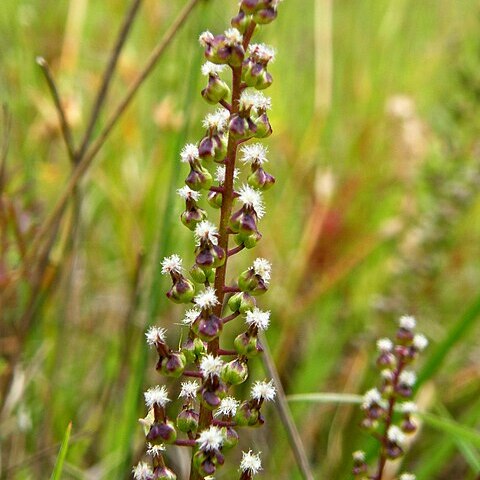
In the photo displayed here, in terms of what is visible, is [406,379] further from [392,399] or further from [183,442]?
[183,442]

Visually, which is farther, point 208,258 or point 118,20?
point 118,20

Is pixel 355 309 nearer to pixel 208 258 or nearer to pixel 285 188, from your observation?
pixel 285 188

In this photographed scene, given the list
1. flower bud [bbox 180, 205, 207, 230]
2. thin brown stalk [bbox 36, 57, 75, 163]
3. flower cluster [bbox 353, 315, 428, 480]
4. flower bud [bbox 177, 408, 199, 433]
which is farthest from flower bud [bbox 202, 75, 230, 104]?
thin brown stalk [bbox 36, 57, 75, 163]

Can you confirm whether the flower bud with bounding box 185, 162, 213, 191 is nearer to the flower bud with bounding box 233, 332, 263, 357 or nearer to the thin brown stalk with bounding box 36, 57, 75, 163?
the flower bud with bounding box 233, 332, 263, 357

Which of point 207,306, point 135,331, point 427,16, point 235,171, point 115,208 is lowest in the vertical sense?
point 135,331

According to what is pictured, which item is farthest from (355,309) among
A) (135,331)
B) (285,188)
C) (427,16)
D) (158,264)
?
(427,16)

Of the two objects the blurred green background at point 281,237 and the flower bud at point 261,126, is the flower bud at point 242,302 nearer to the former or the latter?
the flower bud at point 261,126

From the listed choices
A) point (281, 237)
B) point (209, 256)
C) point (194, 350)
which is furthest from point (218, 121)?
point (281, 237)
